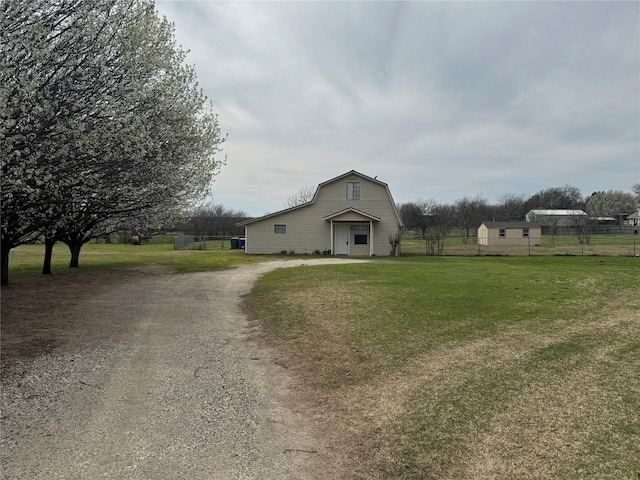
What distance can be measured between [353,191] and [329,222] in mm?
2829

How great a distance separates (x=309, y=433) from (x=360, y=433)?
492mm

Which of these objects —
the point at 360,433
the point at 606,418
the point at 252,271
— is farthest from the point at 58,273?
the point at 606,418

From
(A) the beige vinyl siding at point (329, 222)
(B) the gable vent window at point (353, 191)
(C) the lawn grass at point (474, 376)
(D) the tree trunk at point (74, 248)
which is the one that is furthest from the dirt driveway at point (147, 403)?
(B) the gable vent window at point (353, 191)

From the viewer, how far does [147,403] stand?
4.70 m

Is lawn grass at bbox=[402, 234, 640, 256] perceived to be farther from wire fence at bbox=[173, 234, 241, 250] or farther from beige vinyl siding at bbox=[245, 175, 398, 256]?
wire fence at bbox=[173, 234, 241, 250]

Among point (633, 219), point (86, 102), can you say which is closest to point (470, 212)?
point (633, 219)

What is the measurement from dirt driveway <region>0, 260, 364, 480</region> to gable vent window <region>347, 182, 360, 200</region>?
Result: 21.7 meters

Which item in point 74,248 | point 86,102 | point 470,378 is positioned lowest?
point 470,378

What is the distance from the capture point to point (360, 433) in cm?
404

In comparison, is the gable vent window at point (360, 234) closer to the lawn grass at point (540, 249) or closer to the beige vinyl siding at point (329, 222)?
the beige vinyl siding at point (329, 222)

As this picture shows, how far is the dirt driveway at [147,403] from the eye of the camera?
346cm

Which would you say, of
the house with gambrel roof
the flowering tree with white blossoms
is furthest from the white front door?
the flowering tree with white blossoms

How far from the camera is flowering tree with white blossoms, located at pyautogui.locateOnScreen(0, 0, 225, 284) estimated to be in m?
7.36

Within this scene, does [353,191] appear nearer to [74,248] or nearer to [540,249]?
[74,248]
